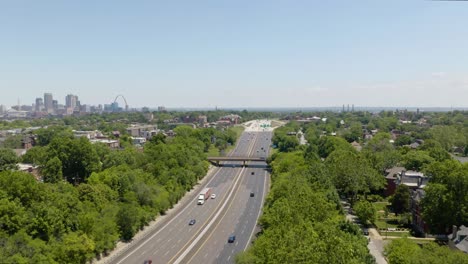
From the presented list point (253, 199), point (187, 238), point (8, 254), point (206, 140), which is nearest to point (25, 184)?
point (8, 254)

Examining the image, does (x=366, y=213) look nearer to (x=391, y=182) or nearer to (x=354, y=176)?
(x=354, y=176)

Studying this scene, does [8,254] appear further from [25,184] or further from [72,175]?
[72,175]

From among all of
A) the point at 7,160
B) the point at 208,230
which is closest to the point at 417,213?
the point at 208,230

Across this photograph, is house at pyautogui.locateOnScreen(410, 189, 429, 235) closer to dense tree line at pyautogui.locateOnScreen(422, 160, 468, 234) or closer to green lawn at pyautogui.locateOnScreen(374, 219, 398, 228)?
dense tree line at pyautogui.locateOnScreen(422, 160, 468, 234)

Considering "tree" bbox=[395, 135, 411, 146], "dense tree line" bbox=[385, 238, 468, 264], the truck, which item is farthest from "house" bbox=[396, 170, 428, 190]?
"tree" bbox=[395, 135, 411, 146]

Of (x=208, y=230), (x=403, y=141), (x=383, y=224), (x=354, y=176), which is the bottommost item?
(x=208, y=230)

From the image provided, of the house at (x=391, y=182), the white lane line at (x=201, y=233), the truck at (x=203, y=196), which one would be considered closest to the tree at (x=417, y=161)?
the house at (x=391, y=182)
